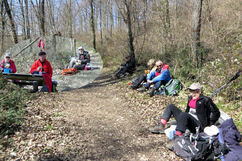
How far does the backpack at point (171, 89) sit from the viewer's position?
6.87 meters

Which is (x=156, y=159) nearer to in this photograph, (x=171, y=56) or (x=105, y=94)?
(x=105, y=94)

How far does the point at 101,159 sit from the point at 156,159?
99 cm

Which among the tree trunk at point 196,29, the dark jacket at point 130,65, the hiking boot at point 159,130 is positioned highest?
the tree trunk at point 196,29

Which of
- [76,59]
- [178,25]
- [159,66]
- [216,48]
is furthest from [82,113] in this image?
[76,59]

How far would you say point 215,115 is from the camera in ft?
12.1

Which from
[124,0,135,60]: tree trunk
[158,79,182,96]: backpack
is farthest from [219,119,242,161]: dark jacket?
[124,0,135,60]: tree trunk

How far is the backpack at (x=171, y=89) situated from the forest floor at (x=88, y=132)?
288 millimetres

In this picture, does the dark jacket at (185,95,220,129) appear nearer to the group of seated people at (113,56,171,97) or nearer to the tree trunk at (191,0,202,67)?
the group of seated people at (113,56,171,97)

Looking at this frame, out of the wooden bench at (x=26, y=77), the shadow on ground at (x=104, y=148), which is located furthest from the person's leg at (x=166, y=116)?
the wooden bench at (x=26, y=77)

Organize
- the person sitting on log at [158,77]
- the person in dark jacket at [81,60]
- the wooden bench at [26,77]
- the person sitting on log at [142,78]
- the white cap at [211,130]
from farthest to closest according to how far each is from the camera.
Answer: the person in dark jacket at [81,60] < the person sitting on log at [142,78] < the wooden bench at [26,77] < the person sitting on log at [158,77] < the white cap at [211,130]

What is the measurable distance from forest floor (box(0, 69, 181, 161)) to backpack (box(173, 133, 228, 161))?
9.3 inches

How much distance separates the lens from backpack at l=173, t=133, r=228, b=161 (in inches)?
124

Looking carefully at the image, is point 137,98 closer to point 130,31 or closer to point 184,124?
point 184,124

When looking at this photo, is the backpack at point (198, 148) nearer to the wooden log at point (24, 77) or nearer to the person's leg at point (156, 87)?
the person's leg at point (156, 87)
